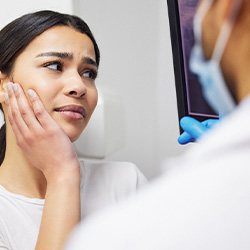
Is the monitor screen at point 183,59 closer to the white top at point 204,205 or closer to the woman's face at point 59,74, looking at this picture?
the woman's face at point 59,74

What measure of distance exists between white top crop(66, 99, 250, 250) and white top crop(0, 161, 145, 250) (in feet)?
1.99

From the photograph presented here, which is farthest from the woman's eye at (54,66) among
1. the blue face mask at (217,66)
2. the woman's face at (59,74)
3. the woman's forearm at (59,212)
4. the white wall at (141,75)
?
the blue face mask at (217,66)

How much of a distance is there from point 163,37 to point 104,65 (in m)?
0.26

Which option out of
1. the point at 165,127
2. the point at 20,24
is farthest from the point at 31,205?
the point at 165,127

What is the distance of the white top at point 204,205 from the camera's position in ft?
1.07

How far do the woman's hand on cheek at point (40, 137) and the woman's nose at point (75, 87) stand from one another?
74 millimetres

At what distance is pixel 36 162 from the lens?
99 cm

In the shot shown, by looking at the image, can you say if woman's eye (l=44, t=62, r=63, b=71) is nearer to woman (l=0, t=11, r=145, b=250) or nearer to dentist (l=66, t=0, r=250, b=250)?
woman (l=0, t=11, r=145, b=250)

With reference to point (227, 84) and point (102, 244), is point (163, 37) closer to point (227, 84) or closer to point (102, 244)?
point (227, 84)

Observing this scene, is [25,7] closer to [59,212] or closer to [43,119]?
[43,119]

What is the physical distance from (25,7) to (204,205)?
111 cm

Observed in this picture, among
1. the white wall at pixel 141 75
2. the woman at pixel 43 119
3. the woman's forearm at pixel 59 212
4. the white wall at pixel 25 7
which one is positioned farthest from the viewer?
the white wall at pixel 141 75

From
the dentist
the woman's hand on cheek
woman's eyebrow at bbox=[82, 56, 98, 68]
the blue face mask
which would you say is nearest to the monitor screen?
woman's eyebrow at bbox=[82, 56, 98, 68]

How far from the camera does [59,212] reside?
A: 34.0 inches
